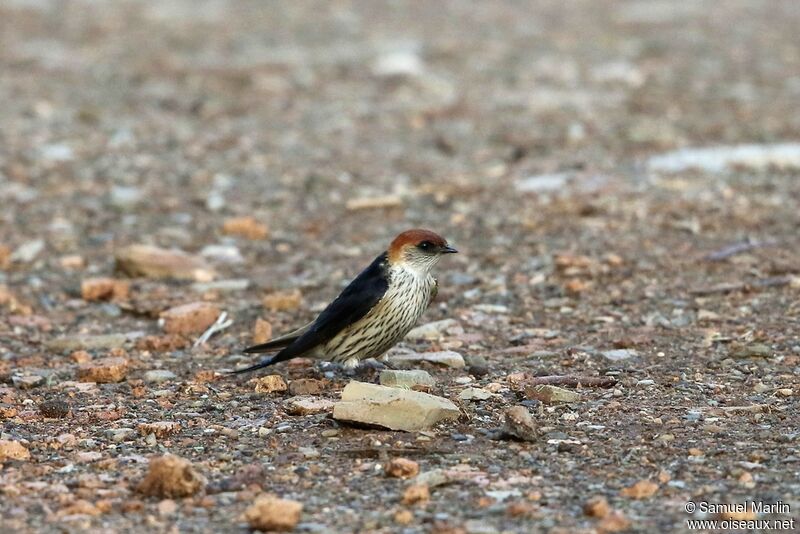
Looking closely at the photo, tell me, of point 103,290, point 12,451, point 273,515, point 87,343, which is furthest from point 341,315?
point 103,290

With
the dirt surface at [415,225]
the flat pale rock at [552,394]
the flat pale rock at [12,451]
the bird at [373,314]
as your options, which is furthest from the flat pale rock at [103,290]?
the flat pale rock at [552,394]

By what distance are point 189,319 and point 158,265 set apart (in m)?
1.07

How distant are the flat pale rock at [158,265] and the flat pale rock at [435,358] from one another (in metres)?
1.97

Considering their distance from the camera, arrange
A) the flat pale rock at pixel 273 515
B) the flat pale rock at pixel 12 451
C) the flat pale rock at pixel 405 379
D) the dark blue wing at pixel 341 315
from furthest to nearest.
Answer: the dark blue wing at pixel 341 315 < the flat pale rock at pixel 405 379 < the flat pale rock at pixel 12 451 < the flat pale rock at pixel 273 515

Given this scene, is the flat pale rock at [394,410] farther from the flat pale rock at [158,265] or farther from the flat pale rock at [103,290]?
the flat pale rock at [158,265]

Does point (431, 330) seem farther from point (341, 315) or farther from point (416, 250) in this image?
point (341, 315)

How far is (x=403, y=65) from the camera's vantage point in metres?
13.0

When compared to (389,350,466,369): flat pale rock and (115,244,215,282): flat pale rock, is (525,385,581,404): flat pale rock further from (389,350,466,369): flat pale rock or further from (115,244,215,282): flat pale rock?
(115,244,215,282): flat pale rock

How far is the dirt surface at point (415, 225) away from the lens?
14.1 ft

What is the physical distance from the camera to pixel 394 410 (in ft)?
15.6

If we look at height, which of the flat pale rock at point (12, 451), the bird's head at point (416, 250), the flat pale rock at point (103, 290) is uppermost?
the bird's head at point (416, 250)

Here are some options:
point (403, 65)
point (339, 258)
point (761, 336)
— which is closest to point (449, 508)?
point (761, 336)

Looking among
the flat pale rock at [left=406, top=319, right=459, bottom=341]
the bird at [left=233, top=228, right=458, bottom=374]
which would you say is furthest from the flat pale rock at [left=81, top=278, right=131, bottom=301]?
the flat pale rock at [left=406, top=319, right=459, bottom=341]

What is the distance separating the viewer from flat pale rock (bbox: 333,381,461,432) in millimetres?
4742
